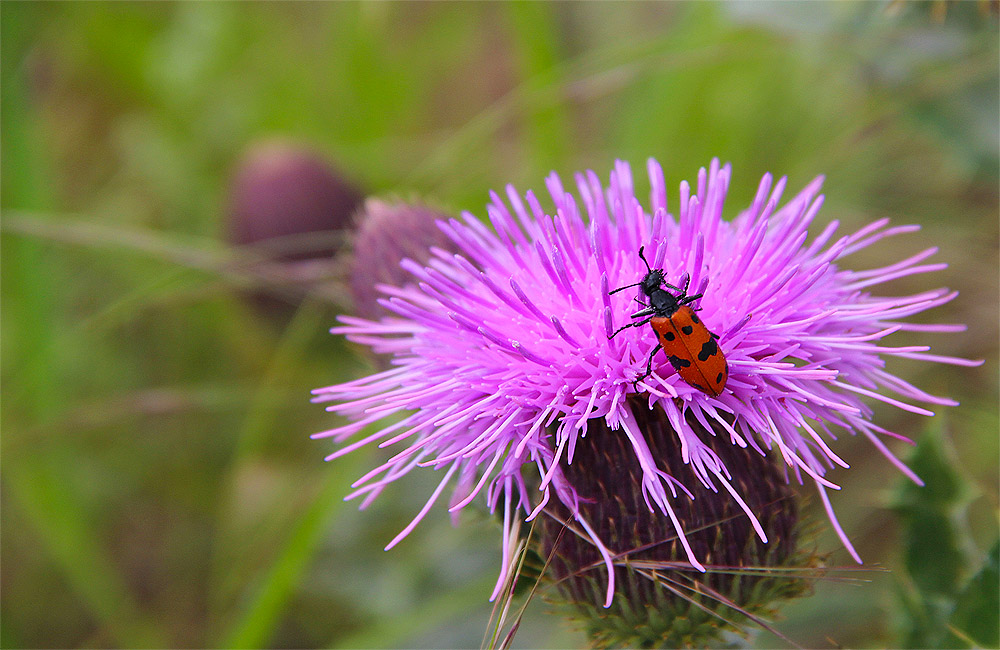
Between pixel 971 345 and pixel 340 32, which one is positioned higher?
pixel 340 32

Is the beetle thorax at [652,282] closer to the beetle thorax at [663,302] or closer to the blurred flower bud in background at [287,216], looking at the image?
the beetle thorax at [663,302]

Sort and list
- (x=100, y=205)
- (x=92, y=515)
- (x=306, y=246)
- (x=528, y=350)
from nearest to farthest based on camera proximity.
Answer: (x=528, y=350), (x=306, y=246), (x=92, y=515), (x=100, y=205)

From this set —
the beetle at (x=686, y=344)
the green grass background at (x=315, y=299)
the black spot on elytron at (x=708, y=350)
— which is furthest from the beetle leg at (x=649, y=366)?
the green grass background at (x=315, y=299)

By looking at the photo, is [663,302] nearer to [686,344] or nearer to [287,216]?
[686,344]

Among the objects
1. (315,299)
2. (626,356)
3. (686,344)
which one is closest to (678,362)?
(686,344)

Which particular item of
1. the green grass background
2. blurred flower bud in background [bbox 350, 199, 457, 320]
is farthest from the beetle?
blurred flower bud in background [bbox 350, 199, 457, 320]

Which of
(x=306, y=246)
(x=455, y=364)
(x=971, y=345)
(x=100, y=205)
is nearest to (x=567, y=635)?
(x=455, y=364)

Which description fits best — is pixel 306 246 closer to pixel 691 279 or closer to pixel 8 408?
pixel 8 408

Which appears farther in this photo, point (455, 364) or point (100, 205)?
point (100, 205)
